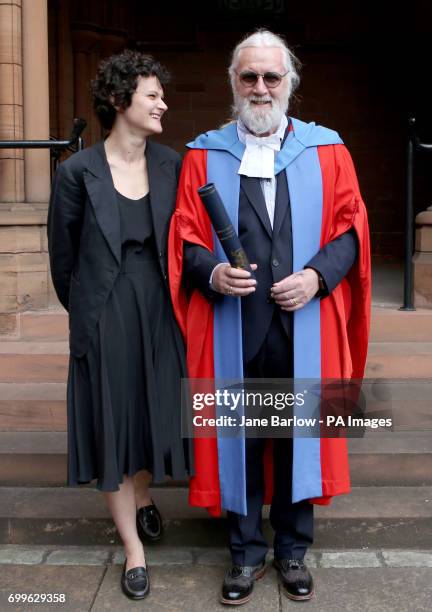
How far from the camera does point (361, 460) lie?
4.00 m

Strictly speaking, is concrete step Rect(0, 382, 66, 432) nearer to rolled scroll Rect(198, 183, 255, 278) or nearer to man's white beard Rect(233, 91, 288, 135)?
rolled scroll Rect(198, 183, 255, 278)

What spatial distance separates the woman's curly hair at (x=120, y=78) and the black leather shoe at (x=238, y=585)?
1748 millimetres

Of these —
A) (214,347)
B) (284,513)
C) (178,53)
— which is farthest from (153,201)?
(178,53)

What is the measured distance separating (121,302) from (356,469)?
1546 mm

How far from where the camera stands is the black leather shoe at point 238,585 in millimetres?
3139

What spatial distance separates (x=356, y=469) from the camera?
4.00m

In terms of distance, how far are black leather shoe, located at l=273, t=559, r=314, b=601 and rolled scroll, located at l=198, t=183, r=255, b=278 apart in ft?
3.78

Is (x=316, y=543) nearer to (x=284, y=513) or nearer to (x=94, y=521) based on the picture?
(x=284, y=513)

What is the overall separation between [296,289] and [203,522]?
4.16 ft

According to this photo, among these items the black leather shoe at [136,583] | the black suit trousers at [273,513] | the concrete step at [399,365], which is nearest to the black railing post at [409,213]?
the concrete step at [399,365]

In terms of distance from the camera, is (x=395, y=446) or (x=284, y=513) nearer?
(x=284, y=513)

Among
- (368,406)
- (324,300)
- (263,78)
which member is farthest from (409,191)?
(263,78)

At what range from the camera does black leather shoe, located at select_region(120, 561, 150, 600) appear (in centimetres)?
320

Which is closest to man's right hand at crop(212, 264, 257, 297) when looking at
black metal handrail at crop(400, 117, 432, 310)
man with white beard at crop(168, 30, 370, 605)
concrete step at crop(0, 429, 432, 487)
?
man with white beard at crop(168, 30, 370, 605)
